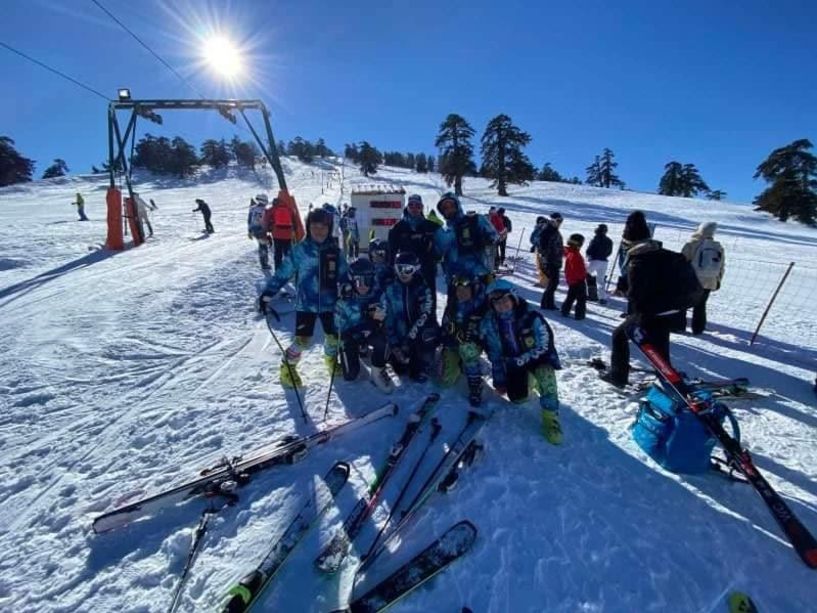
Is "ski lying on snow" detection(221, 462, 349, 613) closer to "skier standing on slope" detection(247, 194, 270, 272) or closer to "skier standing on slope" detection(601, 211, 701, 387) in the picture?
"skier standing on slope" detection(601, 211, 701, 387)

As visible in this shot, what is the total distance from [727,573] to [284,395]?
4.08 meters

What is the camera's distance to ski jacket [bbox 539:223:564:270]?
7.73m

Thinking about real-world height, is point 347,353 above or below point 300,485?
above

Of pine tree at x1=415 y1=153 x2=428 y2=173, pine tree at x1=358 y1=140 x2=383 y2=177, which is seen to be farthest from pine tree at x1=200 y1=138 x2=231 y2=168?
pine tree at x1=415 y1=153 x2=428 y2=173

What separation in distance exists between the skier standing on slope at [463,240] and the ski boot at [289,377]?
235 cm

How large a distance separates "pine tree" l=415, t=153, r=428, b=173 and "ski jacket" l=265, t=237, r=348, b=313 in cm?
7352

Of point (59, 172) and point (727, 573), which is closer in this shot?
point (727, 573)

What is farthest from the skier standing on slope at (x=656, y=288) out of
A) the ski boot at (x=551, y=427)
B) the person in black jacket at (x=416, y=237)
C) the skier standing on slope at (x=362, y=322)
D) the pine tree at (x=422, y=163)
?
the pine tree at (x=422, y=163)

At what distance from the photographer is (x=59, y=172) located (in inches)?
2621

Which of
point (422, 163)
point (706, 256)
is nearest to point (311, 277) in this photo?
point (706, 256)

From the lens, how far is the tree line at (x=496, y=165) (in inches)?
1483

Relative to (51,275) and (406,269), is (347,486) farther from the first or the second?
(51,275)

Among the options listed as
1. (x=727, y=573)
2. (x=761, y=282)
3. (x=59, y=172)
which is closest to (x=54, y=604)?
(x=727, y=573)

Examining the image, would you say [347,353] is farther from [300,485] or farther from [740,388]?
[740,388]
